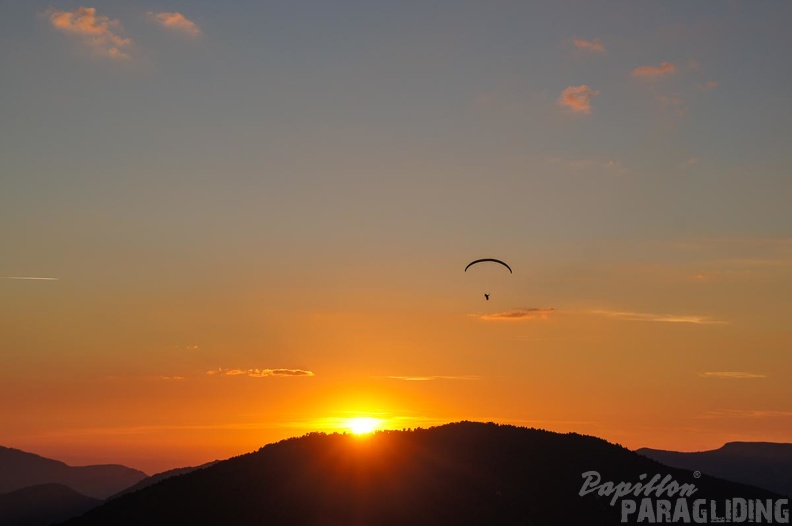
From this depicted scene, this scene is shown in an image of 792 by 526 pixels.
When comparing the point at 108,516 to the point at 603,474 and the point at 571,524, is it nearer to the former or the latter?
the point at 571,524

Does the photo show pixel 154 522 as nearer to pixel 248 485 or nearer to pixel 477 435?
pixel 248 485

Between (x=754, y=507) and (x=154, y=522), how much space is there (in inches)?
2428

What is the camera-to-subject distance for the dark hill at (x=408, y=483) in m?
76.8

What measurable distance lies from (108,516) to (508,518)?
37.2 m

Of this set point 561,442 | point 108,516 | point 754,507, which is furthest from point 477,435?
point 108,516

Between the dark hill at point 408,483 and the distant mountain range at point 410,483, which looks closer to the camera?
the dark hill at point 408,483

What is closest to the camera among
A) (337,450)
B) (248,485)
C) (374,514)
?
(374,514)

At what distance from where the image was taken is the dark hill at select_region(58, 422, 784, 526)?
7675cm

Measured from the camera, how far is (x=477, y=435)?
91625mm

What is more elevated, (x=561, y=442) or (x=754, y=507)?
(x=561, y=442)

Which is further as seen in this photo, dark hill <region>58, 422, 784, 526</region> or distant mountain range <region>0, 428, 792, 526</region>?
distant mountain range <region>0, 428, 792, 526</region>

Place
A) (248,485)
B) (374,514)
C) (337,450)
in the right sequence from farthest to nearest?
(337,450) < (248,485) < (374,514)

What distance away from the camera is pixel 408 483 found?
81.1 metres

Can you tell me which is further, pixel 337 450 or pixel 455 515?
pixel 337 450
